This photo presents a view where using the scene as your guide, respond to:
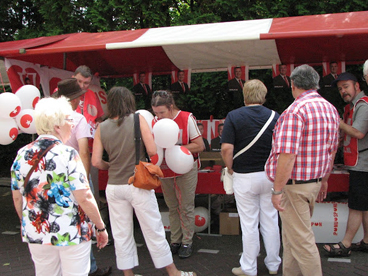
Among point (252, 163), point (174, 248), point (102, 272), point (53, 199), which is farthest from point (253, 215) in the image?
point (53, 199)

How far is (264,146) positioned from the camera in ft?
9.95

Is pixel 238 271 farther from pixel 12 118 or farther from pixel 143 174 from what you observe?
pixel 12 118

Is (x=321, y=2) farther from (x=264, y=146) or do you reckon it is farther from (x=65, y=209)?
(x=65, y=209)

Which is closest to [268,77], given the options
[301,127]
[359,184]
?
[359,184]

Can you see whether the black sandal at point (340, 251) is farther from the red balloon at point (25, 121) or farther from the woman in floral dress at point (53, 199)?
the red balloon at point (25, 121)

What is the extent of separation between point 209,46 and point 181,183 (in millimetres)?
1803

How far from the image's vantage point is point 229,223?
4.35m

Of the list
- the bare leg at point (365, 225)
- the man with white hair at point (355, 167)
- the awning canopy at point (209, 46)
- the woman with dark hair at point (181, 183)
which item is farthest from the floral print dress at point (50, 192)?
the bare leg at point (365, 225)

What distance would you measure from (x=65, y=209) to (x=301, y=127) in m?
1.57

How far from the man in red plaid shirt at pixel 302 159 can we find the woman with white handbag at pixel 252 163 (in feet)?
1.34

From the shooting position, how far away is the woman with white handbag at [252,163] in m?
3.01

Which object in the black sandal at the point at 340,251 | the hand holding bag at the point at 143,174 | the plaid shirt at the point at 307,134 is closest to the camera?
the plaid shirt at the point at 307,134

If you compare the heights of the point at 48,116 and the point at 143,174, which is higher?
the point at 48,116

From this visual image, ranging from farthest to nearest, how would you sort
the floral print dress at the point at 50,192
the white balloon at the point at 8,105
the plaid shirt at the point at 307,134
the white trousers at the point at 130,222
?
the white balloon at the point at 8,105, the white trousers at the point at 130,222, the plaid shirt at the point at 307,134, the floral print dress at the point at 50,192
